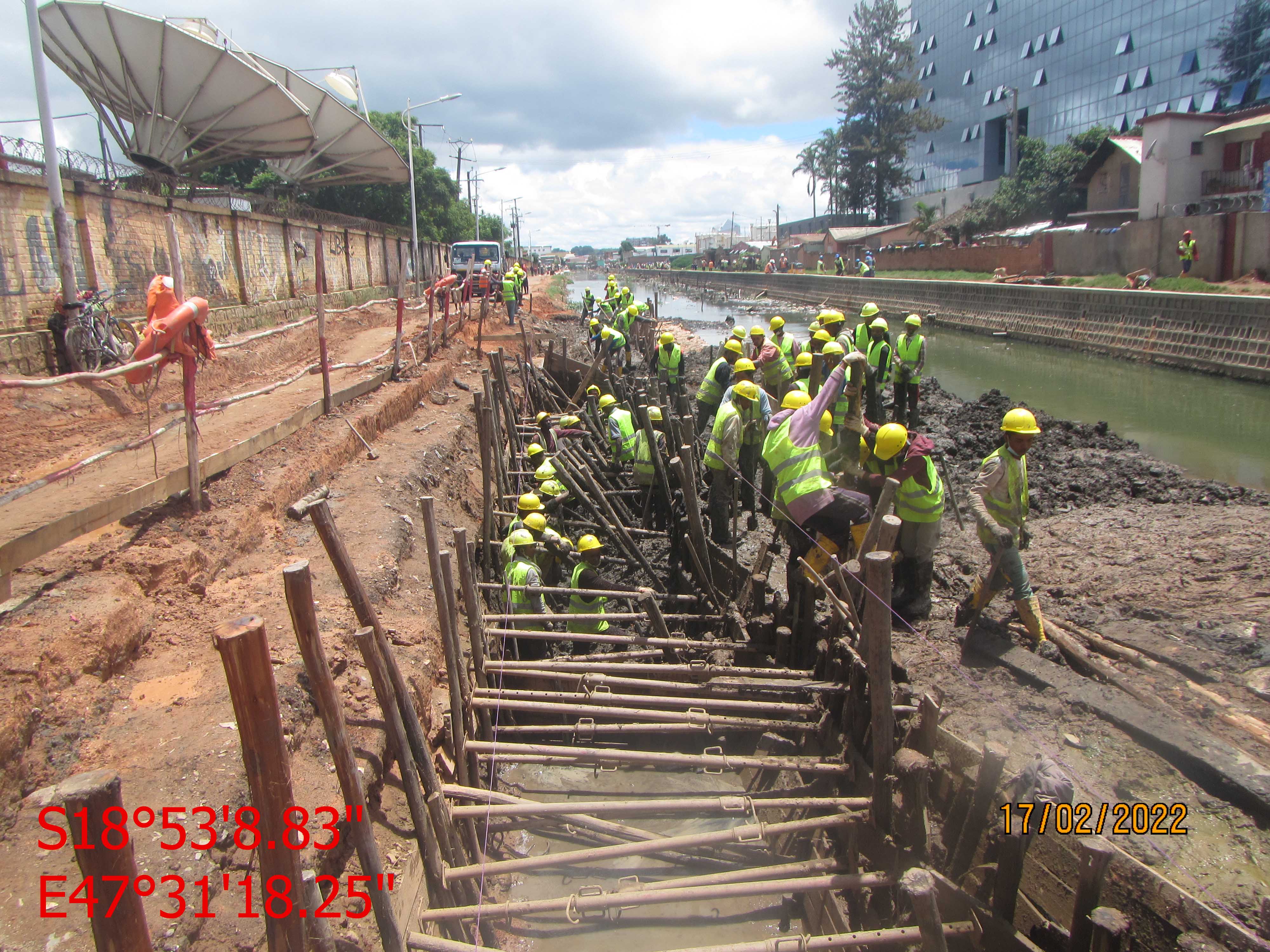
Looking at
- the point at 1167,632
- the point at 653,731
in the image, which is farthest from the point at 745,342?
the point at 653,731

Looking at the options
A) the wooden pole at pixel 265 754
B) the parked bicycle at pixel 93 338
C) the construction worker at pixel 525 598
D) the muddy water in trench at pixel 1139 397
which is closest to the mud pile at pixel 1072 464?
the muddy water in trench at pixel 1139 397

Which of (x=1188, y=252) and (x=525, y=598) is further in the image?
(x=1188, y=252)

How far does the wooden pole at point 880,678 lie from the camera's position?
3.38 meters

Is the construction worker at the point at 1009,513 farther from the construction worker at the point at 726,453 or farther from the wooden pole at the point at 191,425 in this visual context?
the wooden pole at the point at 191,425

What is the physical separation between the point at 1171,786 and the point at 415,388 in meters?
10.5

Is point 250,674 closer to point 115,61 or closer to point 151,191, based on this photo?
point 151,191

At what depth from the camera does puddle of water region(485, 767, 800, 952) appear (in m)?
4.19

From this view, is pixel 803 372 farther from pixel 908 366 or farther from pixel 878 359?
pixel 908 366

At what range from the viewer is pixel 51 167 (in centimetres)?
987

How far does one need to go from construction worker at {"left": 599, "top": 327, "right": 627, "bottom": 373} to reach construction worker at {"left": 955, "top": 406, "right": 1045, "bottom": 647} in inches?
358

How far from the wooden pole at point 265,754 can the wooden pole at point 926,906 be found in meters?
2.06

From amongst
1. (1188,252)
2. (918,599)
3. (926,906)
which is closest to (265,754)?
(926,906)

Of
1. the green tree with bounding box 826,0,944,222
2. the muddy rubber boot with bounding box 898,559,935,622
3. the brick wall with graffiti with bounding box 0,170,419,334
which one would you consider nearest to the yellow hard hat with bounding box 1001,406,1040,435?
the muddy rubber boot with bounding box 898,559,935,622

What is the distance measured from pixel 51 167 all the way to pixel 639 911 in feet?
37.6
